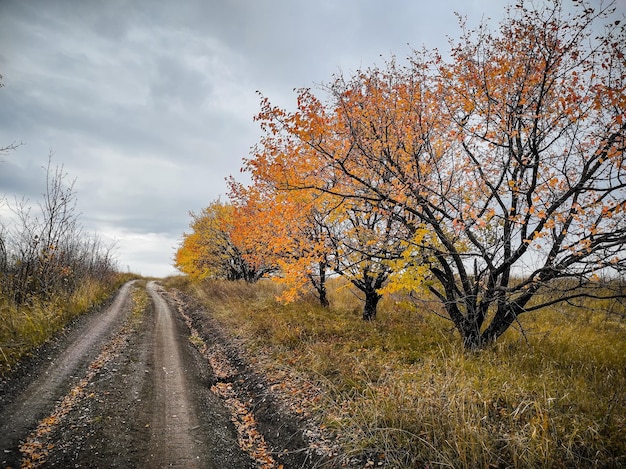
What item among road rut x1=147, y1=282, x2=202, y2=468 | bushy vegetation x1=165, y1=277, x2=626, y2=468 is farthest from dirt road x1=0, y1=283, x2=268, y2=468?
bushy vegetation x1=165, y1=277, x2=626, y2=468

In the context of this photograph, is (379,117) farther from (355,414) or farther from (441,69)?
(355,414)

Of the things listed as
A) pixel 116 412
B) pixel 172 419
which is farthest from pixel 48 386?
pixel 172 419

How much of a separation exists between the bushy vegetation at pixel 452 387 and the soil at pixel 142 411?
849mm

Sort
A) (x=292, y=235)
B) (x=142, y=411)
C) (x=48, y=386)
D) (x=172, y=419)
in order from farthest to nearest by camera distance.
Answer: (x=292, y=235), (x=48, y=386), (x=142, y=411), (x=172, y=419)

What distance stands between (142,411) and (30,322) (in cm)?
650

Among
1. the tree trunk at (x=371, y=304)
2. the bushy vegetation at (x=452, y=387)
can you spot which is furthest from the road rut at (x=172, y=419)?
the tree trunk at (x=371, y=304)

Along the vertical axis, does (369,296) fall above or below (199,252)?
below

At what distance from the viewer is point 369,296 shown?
12133mm

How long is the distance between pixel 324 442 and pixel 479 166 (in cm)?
698

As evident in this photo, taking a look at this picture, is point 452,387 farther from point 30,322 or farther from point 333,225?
point 30,322

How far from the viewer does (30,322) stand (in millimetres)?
9969

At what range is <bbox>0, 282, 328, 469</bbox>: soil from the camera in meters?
5.14

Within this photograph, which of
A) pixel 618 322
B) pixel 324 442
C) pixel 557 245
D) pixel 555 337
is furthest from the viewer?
pixel 618 322

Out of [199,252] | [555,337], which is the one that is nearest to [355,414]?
[555,337]
